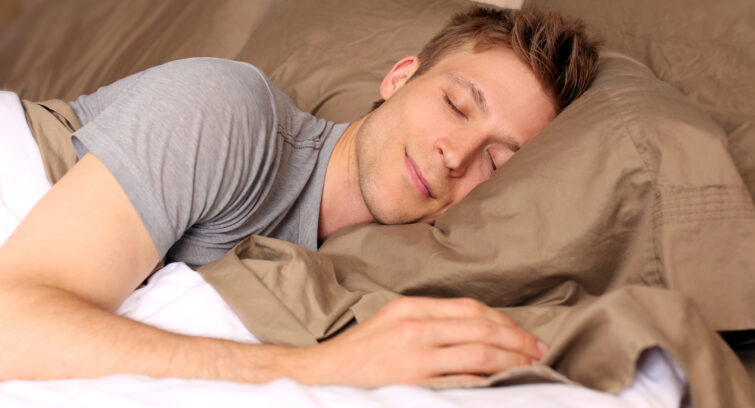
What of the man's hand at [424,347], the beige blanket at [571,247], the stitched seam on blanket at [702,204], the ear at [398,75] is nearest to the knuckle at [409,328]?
the man's hand at [424,347]

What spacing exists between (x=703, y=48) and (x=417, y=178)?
23.5 inches

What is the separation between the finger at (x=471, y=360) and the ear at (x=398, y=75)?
0.75 m

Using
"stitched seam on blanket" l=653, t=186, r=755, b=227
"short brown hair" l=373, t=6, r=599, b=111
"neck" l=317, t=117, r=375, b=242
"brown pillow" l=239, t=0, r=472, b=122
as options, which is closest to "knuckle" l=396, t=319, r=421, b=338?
"stitched seam on blanket" l=653, t=186, r=755, b=227

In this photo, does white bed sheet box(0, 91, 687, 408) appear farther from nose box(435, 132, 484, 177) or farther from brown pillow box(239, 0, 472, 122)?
brown pillow box(239, 0, 472, 122)

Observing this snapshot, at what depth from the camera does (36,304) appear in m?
0.73

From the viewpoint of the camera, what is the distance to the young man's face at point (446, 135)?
106cm

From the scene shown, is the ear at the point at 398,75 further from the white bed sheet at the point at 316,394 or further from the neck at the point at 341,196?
the white bed sheet at the point at 316,394

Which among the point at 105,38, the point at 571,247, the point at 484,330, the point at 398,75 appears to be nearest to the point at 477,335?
the point at 484,330

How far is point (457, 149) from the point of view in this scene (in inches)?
41.2

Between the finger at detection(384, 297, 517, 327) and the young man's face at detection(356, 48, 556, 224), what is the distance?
346 mm

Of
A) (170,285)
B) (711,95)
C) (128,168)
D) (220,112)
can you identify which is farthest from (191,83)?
(711,95)

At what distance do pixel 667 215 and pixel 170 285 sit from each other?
2.32ft

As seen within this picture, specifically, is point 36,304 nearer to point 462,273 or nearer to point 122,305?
point 122,305

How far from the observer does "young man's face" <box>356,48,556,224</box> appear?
41.9 inches
